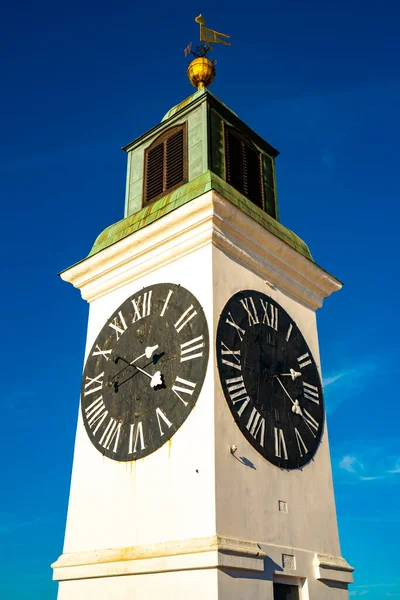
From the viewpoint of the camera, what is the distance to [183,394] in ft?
32.8

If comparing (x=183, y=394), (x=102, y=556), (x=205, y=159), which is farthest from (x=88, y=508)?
(x=205, y=159)

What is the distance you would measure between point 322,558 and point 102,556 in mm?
3331

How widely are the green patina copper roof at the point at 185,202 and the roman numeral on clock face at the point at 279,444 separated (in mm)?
3626

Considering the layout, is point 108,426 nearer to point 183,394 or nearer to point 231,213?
point 183,394

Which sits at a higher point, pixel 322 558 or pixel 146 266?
pixel 146 266

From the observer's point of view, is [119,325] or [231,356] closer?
[231,356]

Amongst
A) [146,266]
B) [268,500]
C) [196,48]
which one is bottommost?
[268,500]

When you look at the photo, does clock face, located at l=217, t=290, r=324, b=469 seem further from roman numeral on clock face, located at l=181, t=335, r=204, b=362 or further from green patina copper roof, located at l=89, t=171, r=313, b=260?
green patina copper roof, located at l=89, t=171, r=313, b=260

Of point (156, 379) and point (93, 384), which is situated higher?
point (93, 384)

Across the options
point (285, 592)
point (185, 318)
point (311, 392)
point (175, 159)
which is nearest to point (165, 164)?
point (175, 159)

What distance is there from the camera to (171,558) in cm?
880

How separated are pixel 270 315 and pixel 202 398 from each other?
253 centimetres

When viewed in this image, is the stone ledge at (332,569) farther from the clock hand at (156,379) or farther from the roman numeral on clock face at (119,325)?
the roman numeral on clock face at (119,325)

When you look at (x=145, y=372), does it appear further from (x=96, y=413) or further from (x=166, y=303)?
(x=96, y=413)
